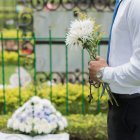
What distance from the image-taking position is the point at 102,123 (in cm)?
442

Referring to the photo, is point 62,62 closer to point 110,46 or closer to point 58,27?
point 58,27

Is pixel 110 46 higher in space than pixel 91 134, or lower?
higher

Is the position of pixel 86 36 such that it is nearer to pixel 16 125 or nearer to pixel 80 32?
pixel 80 32

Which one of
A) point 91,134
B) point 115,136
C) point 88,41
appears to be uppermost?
point 88,41

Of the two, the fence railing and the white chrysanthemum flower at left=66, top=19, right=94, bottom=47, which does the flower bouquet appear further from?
the fence railing

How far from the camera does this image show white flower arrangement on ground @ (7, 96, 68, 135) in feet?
12.6

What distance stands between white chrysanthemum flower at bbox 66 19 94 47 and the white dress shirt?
13 centimetres

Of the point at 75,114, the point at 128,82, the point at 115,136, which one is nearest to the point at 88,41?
the point at 128,82

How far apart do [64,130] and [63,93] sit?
90cm

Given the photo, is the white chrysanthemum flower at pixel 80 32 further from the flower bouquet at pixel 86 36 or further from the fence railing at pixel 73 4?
the fence railing at pixel 73 4

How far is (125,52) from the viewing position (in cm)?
240

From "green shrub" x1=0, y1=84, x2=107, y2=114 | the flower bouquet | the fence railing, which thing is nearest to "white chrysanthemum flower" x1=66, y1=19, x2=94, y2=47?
the flower bouquet

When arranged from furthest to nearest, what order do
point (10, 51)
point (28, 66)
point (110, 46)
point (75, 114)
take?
point (10, 51) → point (28, 66) → point (75, 114) → point (110, 46)

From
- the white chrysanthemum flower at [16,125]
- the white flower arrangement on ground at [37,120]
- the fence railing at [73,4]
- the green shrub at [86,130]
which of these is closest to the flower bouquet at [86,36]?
the white flower arrangement on ground at [37,120]
